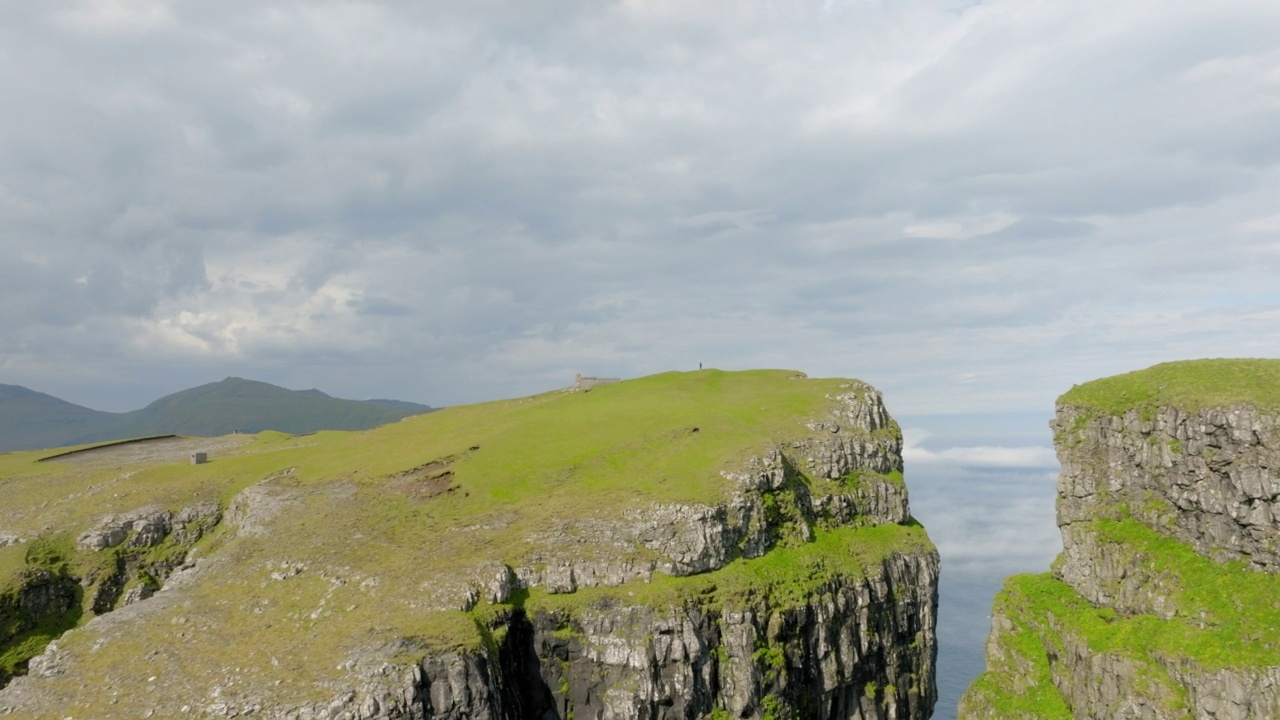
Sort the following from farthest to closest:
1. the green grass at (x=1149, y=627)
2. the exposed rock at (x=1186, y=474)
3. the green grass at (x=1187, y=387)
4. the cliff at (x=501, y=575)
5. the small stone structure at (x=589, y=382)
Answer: the small stone structure at (x=589, y=382)
the green grass at (x=1187, y=387)
the exposed rock at (x=1186, y=474)
the green grass at (x=1149, y=627)
the cliff at (x=501, y=575)

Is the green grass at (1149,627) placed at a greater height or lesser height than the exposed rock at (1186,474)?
lesser

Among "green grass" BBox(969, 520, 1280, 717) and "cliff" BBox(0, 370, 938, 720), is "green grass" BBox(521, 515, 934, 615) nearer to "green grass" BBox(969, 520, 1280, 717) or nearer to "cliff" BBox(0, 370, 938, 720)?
"cliff" BBox(0, 370, 938, 720)

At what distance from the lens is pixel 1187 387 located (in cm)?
5641

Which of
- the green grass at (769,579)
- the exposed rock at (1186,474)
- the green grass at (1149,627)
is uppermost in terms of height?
the exposed rock at (1186,474)

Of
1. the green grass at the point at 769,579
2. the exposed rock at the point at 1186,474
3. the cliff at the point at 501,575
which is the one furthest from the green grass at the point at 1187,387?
the green grass at the point at 769,579

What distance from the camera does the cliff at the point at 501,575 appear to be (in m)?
37.3

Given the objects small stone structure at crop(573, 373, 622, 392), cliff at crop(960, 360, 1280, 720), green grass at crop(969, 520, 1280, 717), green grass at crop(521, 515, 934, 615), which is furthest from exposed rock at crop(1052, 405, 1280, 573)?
small stone structure at crop(573, 373, 622, 392)

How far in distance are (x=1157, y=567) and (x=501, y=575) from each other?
165 feet

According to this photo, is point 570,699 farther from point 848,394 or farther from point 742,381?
point 742,381

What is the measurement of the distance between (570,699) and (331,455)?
41.9 metres

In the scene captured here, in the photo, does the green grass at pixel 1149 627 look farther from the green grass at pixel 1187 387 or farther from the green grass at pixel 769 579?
the green grass at pixel 1187 387

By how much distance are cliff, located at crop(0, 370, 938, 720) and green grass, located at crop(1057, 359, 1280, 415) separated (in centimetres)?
2023

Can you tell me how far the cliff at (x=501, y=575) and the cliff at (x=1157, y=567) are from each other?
32.7 feet

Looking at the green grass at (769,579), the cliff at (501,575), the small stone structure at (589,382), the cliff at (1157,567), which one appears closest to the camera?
the cliff at (501,575)
